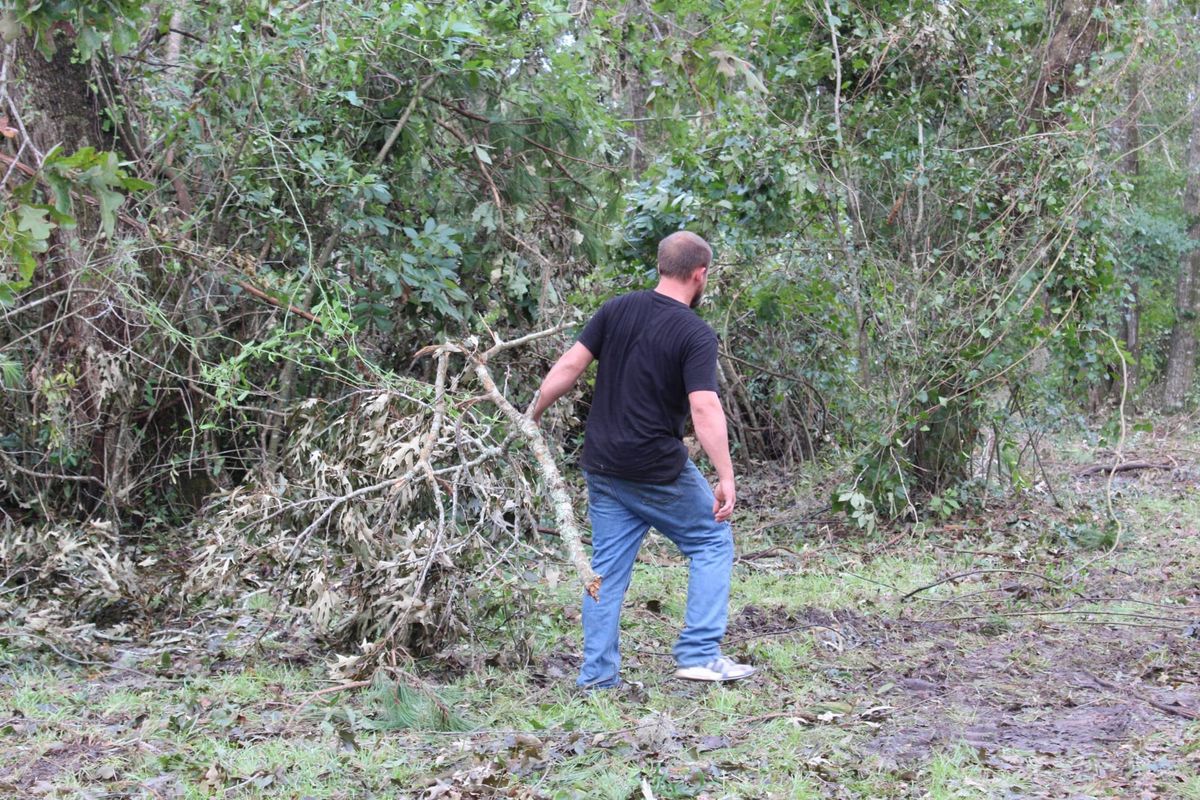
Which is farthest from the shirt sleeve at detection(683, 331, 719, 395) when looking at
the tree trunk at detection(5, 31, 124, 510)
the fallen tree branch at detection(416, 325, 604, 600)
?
the tree trunk at detection(5, 31, 124, 510)

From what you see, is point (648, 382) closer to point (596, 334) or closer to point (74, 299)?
point (596, 334)

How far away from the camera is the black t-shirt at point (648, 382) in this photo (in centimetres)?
480

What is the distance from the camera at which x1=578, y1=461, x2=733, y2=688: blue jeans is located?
4.95m

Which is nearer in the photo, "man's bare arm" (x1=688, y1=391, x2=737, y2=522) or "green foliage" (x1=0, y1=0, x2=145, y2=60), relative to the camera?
"green foliage" (x1=0, y1=0, x2=145, y2=60)

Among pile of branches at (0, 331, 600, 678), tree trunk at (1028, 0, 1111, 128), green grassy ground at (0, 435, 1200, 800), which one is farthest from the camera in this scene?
tree trunk at (1028, 0, 1111, 128)

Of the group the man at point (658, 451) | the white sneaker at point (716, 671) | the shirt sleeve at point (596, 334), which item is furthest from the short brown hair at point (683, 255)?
the white sneaker at point (716, 671)

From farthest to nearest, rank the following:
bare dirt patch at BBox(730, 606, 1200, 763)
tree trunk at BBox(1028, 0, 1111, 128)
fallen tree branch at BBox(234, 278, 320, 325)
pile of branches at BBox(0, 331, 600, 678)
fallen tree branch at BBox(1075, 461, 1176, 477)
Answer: fallen tree branch at BBox(1075, 461, 1176, 477) < tree trunk at BBox(1028, 0, 1111, 128) < fallen tree branch at BBox(234, 278, 320, 325) < pile of branches at BBox(0, 331, 600, 678) < bare dirt patch at BBox(730, 606, 1200, 763)

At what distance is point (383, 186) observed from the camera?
7.58 meters

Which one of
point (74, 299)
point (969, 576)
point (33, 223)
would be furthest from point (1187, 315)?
point (33, 223)

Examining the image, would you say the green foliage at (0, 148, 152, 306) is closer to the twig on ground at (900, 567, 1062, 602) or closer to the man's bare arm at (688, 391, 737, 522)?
the man's bare arm at (688, 391, 737, 522)

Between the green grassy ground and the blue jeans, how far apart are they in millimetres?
193

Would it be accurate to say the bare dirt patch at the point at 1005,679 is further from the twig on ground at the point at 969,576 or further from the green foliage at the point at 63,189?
the green foliage at the point at 63,189

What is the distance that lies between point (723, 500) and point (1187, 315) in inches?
700

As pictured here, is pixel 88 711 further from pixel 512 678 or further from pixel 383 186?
pixel 383 186
